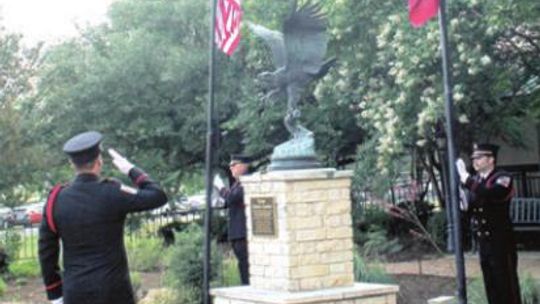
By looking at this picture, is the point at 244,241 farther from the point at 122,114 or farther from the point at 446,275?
the point at 122,114

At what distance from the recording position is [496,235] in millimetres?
8453

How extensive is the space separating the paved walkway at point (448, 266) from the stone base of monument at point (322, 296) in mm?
5318

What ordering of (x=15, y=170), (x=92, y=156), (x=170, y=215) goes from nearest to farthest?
(x=92, y=156)
(x=15, y=170)
(x=170, y=215)

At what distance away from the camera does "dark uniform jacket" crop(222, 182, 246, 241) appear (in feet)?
31.9

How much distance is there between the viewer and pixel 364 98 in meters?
14.1

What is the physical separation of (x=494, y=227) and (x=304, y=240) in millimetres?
2123

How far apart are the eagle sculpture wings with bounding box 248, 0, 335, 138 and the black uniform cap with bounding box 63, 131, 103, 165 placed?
2908 millimetres

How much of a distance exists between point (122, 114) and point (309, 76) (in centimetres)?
1165

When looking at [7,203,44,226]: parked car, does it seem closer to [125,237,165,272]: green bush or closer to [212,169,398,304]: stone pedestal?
[125,237,165,272]: green bush

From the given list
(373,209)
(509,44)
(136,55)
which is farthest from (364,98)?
(136,55)

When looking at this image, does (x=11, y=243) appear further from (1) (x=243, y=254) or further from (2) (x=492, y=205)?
(2) (x=492, y=205)

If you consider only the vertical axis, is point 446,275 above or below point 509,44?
below

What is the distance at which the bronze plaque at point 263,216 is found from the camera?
750 centimetres

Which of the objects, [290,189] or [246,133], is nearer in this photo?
[290,189]
